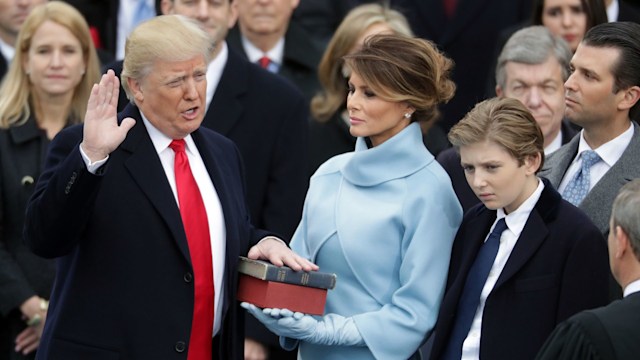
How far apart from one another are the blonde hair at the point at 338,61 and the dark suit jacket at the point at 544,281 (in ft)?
8.54

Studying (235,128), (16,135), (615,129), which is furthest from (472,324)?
(16,135)

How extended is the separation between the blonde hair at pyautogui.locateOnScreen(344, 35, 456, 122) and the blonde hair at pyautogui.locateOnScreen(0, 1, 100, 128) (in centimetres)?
233

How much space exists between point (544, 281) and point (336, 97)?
2829 mm

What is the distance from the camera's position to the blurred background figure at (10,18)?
836 centimetres

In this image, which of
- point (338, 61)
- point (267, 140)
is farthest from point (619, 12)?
point (267, 140)

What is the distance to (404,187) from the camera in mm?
5445

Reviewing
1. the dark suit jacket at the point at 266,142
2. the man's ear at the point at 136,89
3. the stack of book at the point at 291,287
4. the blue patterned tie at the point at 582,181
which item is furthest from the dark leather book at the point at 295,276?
the dark suit jacket at the point at 266,142

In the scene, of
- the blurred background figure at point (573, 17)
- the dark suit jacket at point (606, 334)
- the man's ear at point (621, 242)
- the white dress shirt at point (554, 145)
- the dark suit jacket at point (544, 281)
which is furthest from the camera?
the blurred background figure at point (573, 17)

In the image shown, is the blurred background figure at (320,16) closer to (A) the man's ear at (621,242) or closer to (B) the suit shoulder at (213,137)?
(B) the suit shoulder at (213,137)

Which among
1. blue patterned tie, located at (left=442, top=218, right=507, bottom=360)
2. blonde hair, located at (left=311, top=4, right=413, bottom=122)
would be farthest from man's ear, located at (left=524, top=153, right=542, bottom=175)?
blonde hair, located at (left=311, top=4, right=413, bottom=122)

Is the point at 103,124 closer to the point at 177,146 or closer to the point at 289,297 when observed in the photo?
the point at 177,146

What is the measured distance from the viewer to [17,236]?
22.9 ft

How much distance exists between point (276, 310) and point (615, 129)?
1.61 metres

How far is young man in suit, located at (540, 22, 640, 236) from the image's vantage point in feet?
17.9
